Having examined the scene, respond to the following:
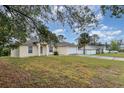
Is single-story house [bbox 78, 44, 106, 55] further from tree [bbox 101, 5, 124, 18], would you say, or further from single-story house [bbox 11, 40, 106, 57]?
tree [bbox 101, 5, 124, 18]

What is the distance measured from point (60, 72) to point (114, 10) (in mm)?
1392

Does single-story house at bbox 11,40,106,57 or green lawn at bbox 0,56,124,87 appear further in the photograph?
single-story house at bbox 11,40,106,57

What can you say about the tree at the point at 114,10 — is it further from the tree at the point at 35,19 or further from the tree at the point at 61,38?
the tree at the point at 61,38

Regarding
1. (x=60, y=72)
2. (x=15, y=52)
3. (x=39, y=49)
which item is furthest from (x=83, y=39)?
(x=15, y=52)

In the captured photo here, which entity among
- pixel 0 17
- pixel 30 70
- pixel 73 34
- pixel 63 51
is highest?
pixel 0 17

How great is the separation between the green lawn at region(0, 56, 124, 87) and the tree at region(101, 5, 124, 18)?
93 centimetres

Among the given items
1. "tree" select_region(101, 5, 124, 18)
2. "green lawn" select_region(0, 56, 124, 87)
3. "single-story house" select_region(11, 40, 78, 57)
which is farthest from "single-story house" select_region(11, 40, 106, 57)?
"tree" select_region(101, 5, 124, 18)

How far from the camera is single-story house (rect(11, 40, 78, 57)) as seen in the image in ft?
13.8

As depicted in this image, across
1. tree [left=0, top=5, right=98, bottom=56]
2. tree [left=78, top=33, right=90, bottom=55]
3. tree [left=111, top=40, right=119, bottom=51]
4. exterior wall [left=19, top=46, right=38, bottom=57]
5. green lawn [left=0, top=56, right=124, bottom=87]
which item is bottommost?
green lawn [left=0, top=56, right=124, bottom=87]

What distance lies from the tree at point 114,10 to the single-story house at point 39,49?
864mm
